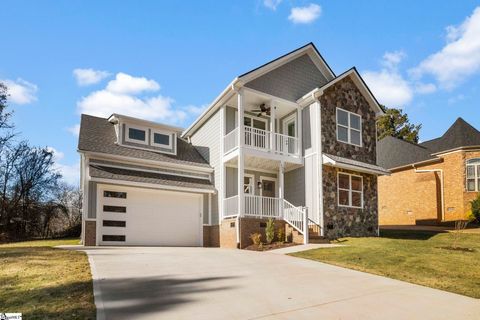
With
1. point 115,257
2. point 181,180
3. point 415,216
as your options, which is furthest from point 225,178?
point 415,216

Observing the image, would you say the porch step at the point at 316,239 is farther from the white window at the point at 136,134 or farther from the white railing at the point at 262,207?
the white window at the point at 136,134

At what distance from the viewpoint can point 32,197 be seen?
33344 mm

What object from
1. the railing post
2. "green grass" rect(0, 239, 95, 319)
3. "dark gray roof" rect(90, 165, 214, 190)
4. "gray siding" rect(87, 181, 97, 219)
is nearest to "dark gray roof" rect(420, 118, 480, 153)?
the railing post

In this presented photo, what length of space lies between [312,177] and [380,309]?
36.9ft

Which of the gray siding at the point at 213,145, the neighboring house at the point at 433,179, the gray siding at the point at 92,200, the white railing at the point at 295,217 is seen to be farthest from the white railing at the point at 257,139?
the neighboring house at the point at 433,179

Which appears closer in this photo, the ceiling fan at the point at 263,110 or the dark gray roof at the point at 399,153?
the ceiling fan at the point at 263,110

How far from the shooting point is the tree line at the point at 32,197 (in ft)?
96.1

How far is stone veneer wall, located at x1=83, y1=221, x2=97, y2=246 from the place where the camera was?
14658 mm

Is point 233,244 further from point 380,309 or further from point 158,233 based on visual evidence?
point 380,309

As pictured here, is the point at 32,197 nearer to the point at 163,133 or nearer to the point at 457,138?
the point at 163,133

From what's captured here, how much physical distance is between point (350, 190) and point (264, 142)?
4.66 metres

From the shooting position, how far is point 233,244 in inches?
599

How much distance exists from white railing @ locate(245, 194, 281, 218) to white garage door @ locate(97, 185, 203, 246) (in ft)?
9.41

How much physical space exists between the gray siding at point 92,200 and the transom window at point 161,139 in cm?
415
